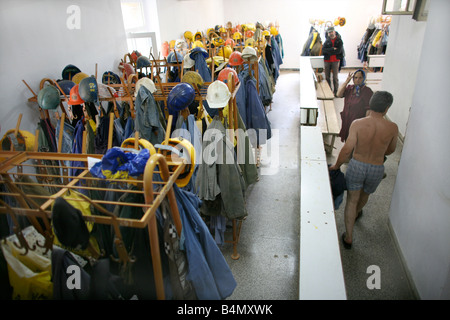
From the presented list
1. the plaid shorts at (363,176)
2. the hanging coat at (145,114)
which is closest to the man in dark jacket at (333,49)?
the plaid shorts at (363,176)

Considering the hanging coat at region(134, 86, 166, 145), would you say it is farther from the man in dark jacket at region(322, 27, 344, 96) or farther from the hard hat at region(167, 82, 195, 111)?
the man in dark jacket at region(322, 27, 344, 96)

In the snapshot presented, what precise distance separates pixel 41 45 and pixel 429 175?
4.24 meters

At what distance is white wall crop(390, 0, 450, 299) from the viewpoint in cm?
201

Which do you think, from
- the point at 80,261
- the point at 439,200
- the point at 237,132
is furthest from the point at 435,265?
the point at 80,261

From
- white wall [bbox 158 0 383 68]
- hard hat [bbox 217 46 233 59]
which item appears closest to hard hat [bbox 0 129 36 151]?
hard hat [bbox 217 46 233 59]

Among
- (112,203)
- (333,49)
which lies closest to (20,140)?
(112,203)

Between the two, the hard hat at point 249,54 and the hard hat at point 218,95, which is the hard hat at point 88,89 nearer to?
the hard hat at point 218,95

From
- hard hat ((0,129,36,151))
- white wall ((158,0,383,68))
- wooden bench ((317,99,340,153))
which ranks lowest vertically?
wooden bench ((317,99,340,153))

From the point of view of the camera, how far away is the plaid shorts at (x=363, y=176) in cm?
282

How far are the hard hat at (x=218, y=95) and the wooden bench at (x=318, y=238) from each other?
3.14ft

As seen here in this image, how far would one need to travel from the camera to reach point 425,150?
2355 mm

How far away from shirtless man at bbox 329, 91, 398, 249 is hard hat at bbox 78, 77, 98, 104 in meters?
2.40
